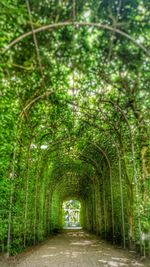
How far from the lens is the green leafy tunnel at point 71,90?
22.3 ft

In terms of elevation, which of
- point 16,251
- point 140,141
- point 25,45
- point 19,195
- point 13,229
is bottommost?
point 16,251

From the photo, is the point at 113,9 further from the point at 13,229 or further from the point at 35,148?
the point at 35,148

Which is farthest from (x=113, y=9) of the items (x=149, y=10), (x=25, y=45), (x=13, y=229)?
(x=13, y=229)

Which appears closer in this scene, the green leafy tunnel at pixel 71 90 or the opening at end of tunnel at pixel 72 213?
the green leafy tunnel at pixel 71 90

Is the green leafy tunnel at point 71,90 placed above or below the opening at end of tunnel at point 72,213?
above

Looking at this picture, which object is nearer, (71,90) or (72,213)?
(71,90)

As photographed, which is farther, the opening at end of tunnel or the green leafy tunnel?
the opening at end of tunnel

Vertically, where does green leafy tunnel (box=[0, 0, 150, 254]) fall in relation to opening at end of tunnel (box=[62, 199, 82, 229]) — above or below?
above

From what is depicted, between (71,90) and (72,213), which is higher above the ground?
(71,90)

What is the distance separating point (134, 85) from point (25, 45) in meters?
4.54

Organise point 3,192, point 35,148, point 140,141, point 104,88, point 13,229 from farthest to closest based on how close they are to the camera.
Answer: point 35,148 < point 140,141 < point 13,229 < point 104,88 < point 3,192

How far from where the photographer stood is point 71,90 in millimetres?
11461

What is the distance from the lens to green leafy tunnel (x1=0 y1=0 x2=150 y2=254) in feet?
22.3

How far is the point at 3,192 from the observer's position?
1006cm
